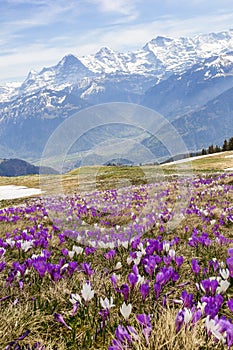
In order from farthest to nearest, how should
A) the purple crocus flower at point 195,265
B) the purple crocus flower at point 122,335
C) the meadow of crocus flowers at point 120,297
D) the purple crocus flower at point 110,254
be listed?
the purple crocus flower at point 110,254
the purple crocus flower at point 195,265
the meadow of crocus flowers at point 120,297
the purple crocus flower at point 122,335

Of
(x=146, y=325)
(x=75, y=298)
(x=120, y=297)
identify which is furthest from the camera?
(x=120, y=297)

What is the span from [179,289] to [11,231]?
19.1 feet

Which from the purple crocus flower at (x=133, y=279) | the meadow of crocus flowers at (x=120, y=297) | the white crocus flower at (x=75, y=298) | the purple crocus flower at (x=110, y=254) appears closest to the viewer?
the meadow of crocus flowers at (x=120, y=297)

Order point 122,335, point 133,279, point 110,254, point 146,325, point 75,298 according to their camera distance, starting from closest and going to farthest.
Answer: point 122,335 < point 146,325 < point 75,298 < point 133,279 < point 110,254

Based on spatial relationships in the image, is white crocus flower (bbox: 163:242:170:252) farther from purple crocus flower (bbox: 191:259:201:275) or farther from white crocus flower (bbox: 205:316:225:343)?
white crocus flower (bbox: 205:316:225:343)

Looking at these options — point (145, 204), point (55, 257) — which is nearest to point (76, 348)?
point (55, 257)

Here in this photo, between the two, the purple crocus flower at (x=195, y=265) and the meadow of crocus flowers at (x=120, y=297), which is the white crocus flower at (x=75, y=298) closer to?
the meadow of crocus flowers at (x=120, y=297)

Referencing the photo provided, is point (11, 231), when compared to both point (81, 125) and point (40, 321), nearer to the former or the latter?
point (81, 125)

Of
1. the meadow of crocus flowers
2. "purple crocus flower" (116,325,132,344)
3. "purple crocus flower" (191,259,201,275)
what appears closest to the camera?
"purple crocus flower" (116,325,132,344)

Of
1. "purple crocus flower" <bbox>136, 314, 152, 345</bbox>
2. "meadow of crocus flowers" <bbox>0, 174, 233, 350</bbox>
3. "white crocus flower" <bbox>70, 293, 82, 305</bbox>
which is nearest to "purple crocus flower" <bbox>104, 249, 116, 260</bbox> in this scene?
"meadow of crocus flowers" <bbox>0, 174, 233, 350</bbox>

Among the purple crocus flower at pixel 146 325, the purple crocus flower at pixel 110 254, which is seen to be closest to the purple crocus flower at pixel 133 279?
the purple crocus flower at pixel 146 325

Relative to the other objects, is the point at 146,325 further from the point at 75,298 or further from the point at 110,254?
the point at 110,254

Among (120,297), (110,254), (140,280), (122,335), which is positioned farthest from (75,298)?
(110,254)

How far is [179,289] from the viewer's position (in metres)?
4.33
